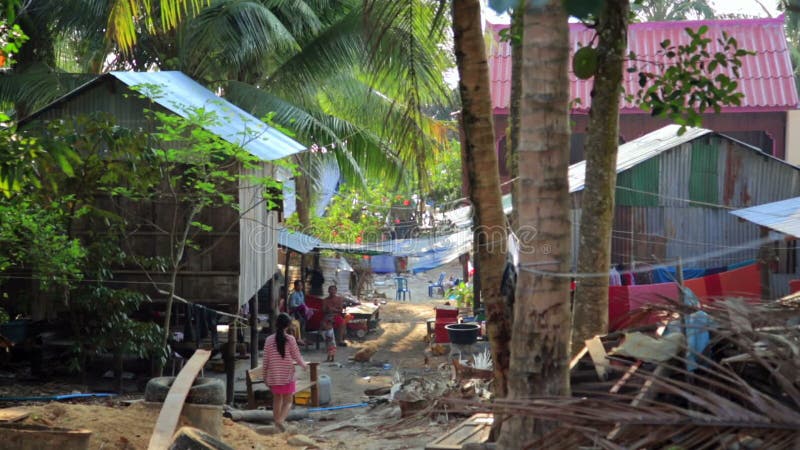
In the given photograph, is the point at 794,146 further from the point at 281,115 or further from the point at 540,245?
the point at 540,245

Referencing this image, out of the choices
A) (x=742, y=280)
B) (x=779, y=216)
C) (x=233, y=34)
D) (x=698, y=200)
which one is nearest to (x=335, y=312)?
(x=233, y=34)

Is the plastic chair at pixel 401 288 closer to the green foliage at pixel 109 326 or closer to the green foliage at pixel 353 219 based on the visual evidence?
the green foliage at pixel 353 219

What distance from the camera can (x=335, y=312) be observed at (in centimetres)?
1938

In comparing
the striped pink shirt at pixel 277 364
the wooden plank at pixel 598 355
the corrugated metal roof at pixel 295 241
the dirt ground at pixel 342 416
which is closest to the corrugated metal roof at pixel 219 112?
the striped pink shirt at pixel 277 364

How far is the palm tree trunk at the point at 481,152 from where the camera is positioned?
18.9ft

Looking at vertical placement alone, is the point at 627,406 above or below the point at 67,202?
below

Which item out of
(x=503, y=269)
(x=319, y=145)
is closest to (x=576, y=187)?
(x=319, y=145)

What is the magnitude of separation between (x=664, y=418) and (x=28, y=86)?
1519 centimetres

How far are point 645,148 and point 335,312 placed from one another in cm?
771

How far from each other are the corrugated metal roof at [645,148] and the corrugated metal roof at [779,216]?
6.14 ft

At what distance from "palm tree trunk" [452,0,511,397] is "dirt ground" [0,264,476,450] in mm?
1000

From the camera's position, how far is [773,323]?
4.22m

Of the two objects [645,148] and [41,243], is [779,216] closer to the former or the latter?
[645,148]

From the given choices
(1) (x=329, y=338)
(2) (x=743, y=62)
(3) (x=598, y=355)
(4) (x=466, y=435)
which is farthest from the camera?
(2) (x=743, y=62)
